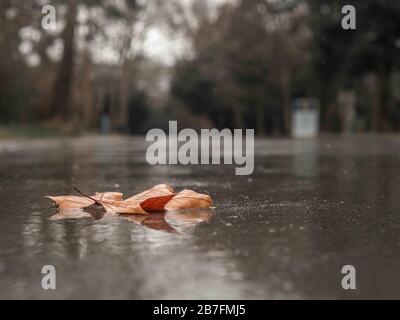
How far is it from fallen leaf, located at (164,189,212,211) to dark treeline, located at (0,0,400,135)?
81.6ft

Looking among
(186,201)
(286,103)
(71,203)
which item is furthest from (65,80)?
(186,201)

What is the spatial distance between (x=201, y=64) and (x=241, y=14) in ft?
20.5

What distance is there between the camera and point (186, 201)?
210 inches

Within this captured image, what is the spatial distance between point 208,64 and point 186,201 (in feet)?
145

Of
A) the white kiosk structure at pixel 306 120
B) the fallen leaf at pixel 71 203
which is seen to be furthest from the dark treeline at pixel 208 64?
the fallen leaf at pixel 71 203

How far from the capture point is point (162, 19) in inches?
1741

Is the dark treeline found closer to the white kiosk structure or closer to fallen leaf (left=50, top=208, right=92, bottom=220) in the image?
the white kiosk structure

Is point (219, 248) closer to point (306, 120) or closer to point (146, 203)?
point (146, 203)

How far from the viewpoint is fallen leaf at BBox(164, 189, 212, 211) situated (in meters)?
5.27

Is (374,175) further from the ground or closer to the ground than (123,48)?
closer to the ground

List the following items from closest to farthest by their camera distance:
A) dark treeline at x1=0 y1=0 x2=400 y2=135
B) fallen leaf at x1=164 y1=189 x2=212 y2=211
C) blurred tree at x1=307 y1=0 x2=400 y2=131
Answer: fallen leaf at x1=164 y1=189 x2=212 y2=211 < blurred tree at x1=307 y1=0 x2=400 y2=131 < dark treeline at x1=0 y1=0 x2=400 y2=135

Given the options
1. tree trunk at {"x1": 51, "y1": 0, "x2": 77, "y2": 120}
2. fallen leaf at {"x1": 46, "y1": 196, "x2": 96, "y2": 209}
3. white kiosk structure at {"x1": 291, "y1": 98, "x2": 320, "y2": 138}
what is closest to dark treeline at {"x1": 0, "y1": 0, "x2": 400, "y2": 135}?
tree trunk at {"x1": 51, "y1": 0, "x2": 77, "y2": 120}
